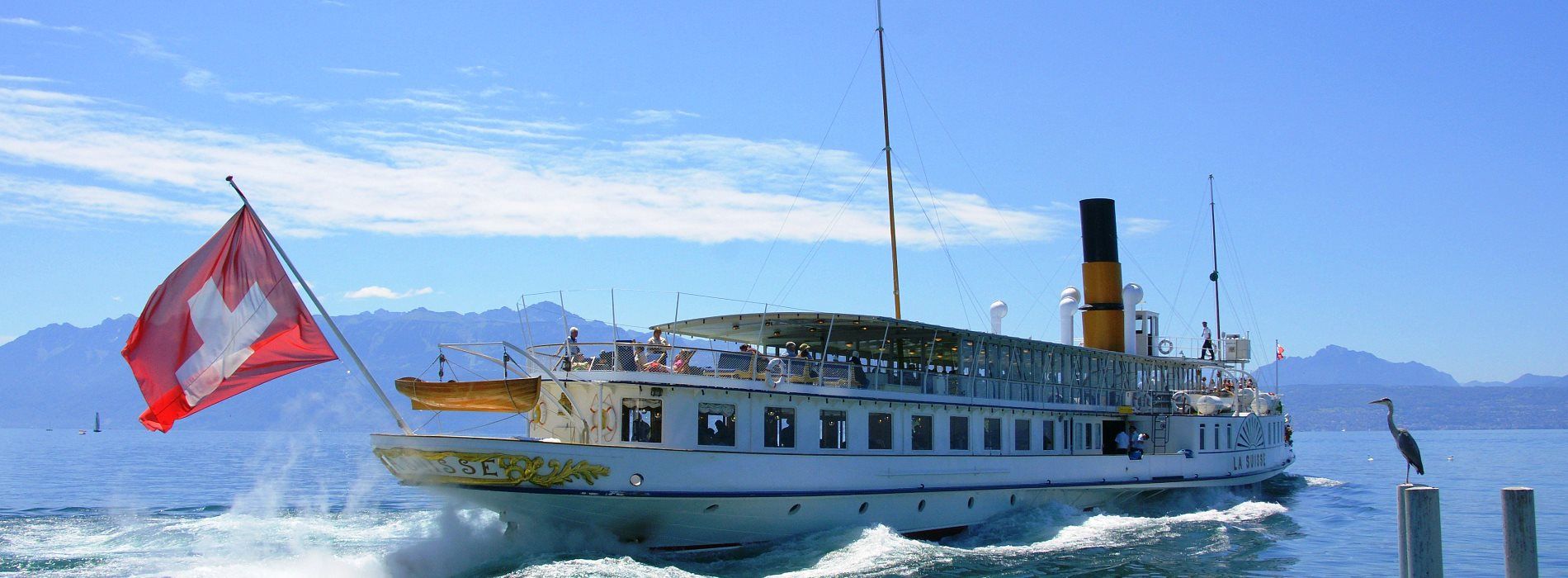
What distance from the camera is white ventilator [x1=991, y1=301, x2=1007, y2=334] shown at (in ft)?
103

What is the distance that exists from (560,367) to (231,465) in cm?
5618

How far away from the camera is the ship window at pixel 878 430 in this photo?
76.5ft

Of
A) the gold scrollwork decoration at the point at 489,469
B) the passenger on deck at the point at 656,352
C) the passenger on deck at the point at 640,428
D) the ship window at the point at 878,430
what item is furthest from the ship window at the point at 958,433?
the gold scrollwork decoration at the point at 489,469

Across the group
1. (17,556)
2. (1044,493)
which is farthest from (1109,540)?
(17,556)

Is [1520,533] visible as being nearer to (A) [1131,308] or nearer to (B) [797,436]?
(B) [797,436]

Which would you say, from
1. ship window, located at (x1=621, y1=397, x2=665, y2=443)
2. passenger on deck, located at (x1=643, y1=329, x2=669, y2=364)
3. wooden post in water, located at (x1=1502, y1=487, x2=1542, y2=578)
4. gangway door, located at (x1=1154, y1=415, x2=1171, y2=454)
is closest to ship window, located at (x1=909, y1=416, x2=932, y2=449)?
passenger on deck, located at (x1=643, y1=329, x2=669, y2=364)

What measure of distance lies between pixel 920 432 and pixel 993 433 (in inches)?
112

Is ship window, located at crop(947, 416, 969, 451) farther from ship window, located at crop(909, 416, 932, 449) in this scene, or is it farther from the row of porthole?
the row of porthole

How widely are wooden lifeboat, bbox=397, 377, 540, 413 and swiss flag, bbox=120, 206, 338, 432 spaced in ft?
8.73

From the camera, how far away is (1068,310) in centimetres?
3312

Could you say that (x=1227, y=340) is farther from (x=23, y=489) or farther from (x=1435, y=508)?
(x=23, y=489)

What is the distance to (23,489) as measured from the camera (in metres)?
44.1

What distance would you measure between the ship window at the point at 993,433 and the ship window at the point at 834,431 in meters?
4.49

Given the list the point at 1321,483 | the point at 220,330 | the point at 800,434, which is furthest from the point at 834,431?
the point at 1321,483
